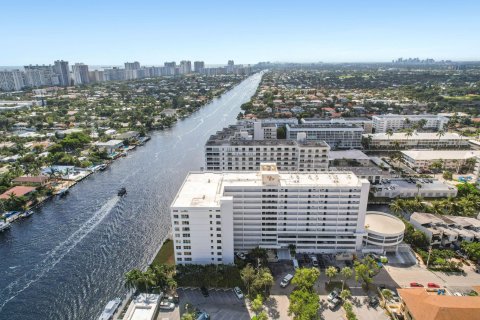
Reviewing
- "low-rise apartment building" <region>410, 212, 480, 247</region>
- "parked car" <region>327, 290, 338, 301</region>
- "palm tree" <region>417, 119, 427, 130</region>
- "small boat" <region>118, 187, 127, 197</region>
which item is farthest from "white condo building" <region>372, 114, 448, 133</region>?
"small boat" <region>118, 187, 127, 197</region>

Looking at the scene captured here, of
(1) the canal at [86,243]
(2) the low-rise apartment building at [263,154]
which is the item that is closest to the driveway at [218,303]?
(1) the canal at [86,243]

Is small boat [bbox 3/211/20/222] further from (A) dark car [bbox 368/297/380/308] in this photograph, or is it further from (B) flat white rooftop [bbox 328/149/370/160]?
(B) flat white rooftop [bbox 328/149/370/160]

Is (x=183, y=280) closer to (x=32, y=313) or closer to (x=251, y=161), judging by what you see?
(x=32, y=313)

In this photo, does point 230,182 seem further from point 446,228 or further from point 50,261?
point 446,228

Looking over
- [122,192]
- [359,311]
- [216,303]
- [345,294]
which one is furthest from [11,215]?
[359,311]

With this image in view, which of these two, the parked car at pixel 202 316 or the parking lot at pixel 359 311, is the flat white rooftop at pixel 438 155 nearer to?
the parking lot at pixel 359 311

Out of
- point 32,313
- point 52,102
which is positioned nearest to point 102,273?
point 32,313
